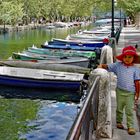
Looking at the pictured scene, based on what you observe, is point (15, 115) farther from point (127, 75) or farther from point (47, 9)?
point (47, 9)

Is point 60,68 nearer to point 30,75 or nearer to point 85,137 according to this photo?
point 30,75

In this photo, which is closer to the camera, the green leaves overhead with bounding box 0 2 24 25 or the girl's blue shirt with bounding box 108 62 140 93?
the girl's blue shirt with bounding box 108 62 140 93

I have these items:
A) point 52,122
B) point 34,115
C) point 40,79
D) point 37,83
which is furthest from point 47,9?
point 52,122

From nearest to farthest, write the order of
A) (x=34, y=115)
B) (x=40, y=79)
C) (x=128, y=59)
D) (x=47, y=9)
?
(x=128, y=59)
(x=34, y=115)
(x=40, y=79)
(x=47, y=9)

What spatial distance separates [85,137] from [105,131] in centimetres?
214

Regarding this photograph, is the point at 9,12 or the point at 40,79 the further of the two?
the point at 9,12

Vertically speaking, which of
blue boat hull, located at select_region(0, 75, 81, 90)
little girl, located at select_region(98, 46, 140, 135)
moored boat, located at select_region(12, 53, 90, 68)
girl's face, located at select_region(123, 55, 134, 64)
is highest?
girl's face, located at select_region(123, 55, 134, 64)

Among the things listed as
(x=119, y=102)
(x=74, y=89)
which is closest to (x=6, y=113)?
(x=74, y=89)

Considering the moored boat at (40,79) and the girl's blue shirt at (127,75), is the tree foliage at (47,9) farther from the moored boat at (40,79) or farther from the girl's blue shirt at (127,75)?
the girl's blue shirt at (127,75)

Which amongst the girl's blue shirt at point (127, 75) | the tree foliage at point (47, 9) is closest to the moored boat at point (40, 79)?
the girl's blue shirt at point (127, 75)

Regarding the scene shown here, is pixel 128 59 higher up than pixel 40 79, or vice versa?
pixel 128 59

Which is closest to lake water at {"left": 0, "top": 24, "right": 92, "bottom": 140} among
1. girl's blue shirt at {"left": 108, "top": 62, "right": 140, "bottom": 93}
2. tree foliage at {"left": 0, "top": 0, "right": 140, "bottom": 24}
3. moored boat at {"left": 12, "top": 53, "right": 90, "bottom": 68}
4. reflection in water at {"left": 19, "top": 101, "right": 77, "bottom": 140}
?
reflection in water at {"left": 19, "top": 101, "right": 77, "bottom": 140}

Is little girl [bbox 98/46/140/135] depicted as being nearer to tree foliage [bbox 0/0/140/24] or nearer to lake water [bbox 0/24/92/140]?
lake water [bbox 0/24/92/140]

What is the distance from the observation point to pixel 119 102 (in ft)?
27.4
